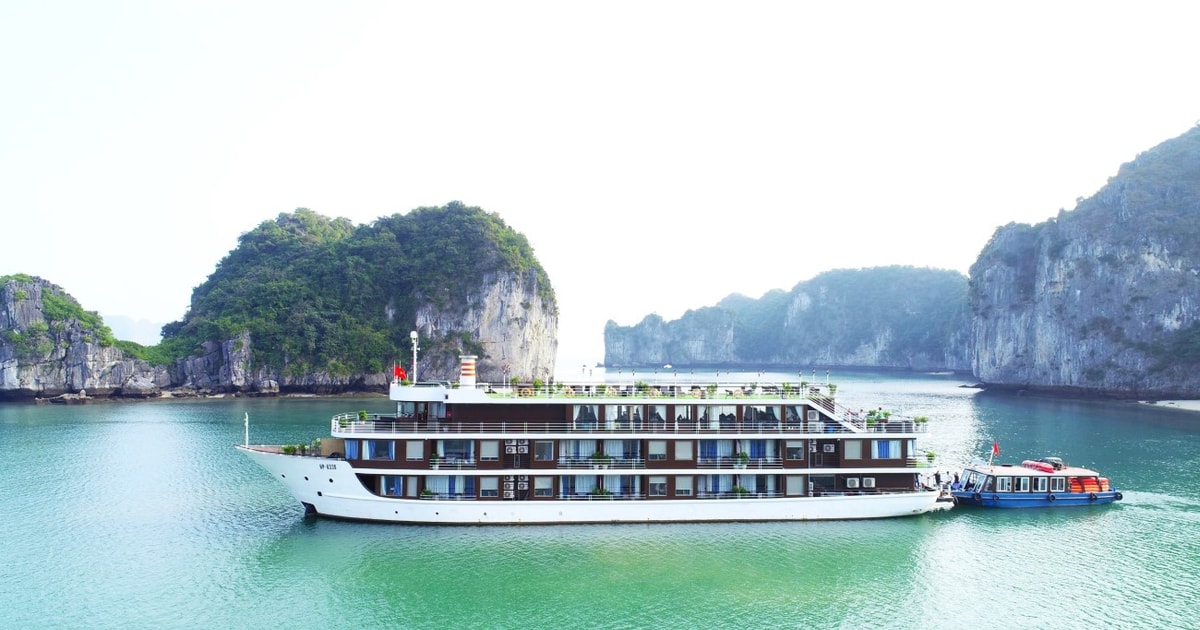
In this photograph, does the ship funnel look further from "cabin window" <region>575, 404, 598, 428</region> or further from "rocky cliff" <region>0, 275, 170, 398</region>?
"rocky cliff" <region>0, 275, 170, 398</region>

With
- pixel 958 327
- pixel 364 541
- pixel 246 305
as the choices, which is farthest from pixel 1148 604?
pixel 958 327

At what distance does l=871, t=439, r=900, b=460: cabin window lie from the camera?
94.0 ft

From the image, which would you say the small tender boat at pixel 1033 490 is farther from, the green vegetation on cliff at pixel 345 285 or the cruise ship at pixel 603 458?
the green vegetation on cliff at pixel 345 285

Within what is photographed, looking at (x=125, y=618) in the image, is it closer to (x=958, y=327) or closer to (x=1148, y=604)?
(x=1148, y=604)

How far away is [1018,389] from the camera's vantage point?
110 meters

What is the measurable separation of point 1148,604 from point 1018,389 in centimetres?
9958

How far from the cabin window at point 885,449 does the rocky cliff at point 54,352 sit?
8635 centimetres

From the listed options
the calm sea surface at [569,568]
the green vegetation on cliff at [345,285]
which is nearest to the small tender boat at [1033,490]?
the calm sea surface at [569,568]

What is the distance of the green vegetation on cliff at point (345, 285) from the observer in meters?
→ 93.7

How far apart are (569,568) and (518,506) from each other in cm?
430

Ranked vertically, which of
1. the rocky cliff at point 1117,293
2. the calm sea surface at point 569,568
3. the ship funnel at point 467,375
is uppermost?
the rocky cliff at point 1117,293

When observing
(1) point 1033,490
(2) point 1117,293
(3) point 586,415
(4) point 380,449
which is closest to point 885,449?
(1) point 1033,490

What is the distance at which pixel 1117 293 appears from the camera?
332ft

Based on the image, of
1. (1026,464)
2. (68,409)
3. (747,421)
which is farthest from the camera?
(68,409)
